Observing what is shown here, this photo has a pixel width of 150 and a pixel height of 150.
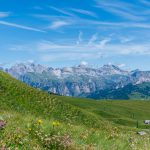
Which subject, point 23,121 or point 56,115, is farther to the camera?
point 56,115

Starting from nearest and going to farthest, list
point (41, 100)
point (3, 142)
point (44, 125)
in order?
1. point (3, 142)
2. point (44, 125)
3. point (41, 100)

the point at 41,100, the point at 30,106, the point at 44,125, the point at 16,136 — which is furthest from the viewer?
the point at 41,100

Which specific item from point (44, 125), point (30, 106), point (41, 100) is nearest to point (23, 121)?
point (44, 125)

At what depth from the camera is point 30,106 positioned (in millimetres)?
46094

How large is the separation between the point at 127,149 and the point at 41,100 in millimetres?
37407

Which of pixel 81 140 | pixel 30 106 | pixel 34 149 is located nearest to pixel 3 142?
pixel 34 149

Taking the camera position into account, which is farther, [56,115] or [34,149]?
[56,115]

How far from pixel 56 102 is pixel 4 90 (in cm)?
853

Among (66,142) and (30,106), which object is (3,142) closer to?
(66,142)

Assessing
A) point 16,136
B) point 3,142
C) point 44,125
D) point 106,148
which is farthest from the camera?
point 44,125

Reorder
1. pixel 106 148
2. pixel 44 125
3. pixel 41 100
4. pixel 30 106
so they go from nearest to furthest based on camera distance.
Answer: pixel 106 148 < pixel 44 125 < pixel 30 106 < pixel 41 100

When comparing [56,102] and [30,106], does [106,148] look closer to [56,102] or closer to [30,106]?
[30,106]

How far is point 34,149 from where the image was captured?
9.89 m

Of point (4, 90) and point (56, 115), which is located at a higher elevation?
point (4, 90)
